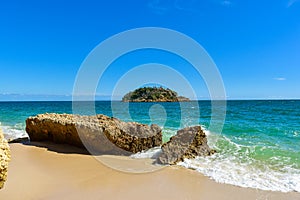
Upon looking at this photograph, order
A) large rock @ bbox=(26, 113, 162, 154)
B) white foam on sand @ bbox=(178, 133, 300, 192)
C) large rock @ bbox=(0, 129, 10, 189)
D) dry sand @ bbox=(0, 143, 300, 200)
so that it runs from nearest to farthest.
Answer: large rock @ bbox=(0, 129, 10, 189) → dry sand @ bbox=(0, 143, 300, 200) → white foam on sand @ bbox=(178, 133, 300, 192) → large rock @ bbox=(26, 113, 162, 154)

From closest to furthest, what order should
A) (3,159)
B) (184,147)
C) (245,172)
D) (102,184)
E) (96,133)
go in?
(3,159) < (102,184) < (245,172) < (184,147) < (96,133)

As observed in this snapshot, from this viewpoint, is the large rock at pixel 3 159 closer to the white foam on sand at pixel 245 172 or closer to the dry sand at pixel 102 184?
the dry sand at pixel 102 184

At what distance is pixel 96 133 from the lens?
7824mm

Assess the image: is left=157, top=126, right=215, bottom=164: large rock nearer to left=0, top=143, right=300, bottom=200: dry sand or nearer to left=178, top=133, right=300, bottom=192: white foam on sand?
left=178, top=133, right=300, bottom=192: white foam on sand

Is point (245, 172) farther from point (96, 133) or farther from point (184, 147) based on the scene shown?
point (96, 133)

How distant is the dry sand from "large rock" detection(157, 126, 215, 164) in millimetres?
489

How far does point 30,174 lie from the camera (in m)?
5.50

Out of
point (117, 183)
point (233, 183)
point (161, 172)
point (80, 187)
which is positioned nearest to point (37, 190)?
point (80, 187)

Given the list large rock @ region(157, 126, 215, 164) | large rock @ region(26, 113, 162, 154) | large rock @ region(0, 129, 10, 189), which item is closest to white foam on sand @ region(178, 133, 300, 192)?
large rock @ region(157, 126, 215, 164)

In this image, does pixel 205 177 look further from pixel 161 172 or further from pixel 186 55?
pixel 186 55

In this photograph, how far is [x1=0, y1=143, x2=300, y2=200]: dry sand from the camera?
447cm

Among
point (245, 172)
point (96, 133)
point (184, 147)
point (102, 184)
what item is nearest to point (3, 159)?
point (102, 184)

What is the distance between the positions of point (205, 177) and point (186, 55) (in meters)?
4.67

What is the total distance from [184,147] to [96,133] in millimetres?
3055
